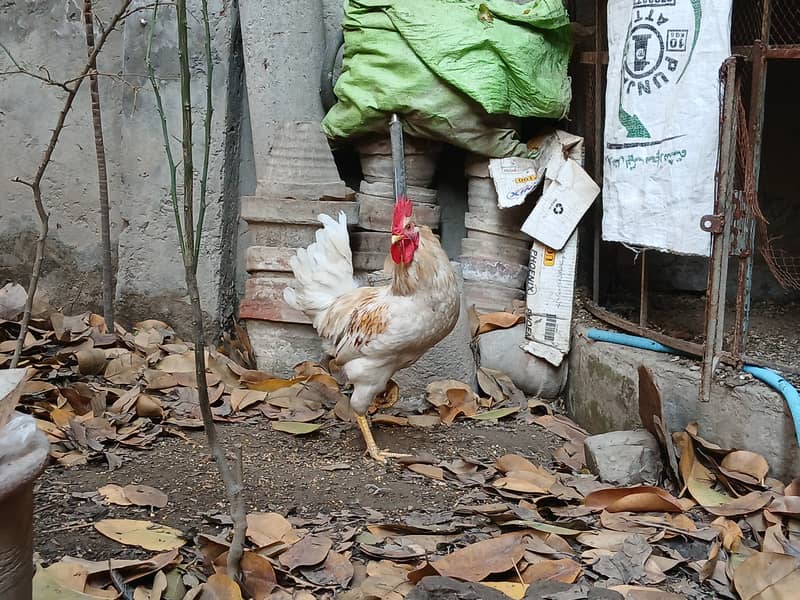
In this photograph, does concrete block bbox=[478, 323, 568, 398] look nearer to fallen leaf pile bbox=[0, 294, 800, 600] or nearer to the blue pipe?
fallen leaf pile bbox=[0, 294, 800, 600]

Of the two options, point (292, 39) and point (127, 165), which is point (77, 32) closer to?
point (127, 165)

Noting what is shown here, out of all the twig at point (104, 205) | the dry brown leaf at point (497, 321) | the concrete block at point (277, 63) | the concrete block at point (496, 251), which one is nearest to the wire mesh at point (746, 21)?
the concrete block at point (496, 251)

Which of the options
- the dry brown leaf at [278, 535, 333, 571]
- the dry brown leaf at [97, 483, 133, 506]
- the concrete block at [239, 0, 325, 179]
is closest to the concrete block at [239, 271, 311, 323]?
the concrete block at [239, 0, 325, 179]

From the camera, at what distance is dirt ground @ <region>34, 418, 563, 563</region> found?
2.71 metres

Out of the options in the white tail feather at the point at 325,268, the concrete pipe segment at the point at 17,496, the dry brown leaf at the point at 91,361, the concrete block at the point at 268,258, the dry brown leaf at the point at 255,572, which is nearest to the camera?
the concrete pipe segment at the point at 17,496

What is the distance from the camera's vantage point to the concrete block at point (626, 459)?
3.15 meters

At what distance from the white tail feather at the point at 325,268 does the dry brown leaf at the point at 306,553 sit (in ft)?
4.38

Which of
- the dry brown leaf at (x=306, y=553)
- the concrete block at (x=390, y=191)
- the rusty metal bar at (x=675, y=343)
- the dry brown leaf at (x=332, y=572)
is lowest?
the dry brown leaf at (x=332, y=572)

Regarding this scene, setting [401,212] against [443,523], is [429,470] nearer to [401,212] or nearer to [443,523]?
[443,523]

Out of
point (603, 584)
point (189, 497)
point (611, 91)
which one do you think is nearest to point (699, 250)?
point (611, 91)

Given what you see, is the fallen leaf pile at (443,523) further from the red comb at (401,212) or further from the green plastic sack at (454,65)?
the green plastic sack at (454,65)

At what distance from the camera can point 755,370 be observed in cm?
315

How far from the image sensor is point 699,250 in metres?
3.19

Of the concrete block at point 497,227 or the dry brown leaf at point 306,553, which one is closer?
the dry brown leaf at point 306,553
